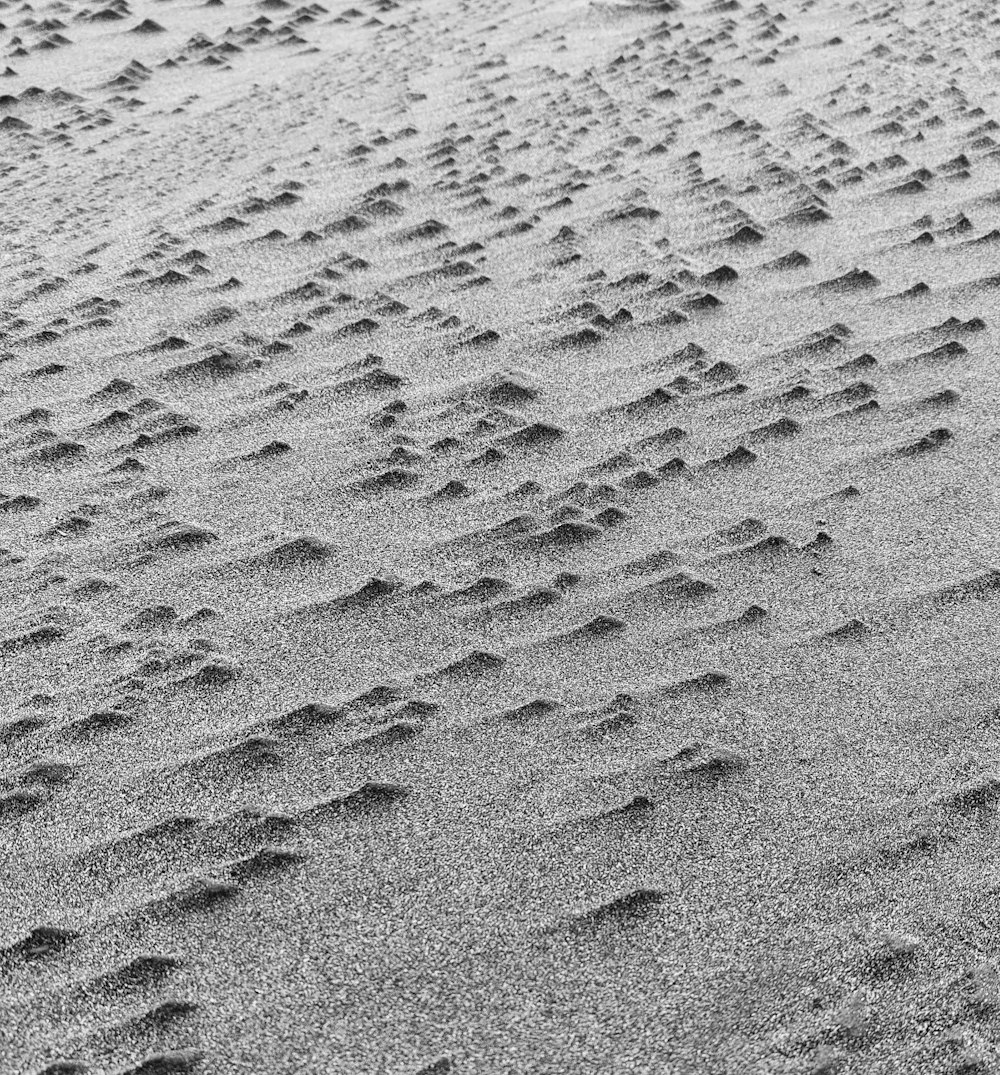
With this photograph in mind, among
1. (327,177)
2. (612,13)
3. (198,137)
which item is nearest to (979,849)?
(327,177)

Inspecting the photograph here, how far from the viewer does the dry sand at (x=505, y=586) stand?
4.85 feet

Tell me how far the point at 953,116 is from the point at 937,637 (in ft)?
7.31

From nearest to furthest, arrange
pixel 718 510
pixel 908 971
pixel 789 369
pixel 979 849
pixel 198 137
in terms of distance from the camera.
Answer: pixel 908 971
pixel 979 849
pixel 718 510
pixel 789 369
pixel 198 137

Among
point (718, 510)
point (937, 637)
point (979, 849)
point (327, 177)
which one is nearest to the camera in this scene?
point (979, 849)

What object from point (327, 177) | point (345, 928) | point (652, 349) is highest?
point (327, 177)

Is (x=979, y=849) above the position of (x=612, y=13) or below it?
below

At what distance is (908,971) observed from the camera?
1.48 m

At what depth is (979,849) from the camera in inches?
64.2

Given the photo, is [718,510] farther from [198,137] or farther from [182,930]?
[198,137]

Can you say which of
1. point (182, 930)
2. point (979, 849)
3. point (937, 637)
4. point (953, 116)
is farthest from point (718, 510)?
point (953, 116)

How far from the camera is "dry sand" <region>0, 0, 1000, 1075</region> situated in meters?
1.48

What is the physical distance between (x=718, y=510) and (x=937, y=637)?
435 millimetres

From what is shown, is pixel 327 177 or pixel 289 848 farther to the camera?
pixel 327 177

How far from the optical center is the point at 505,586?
209 cm
